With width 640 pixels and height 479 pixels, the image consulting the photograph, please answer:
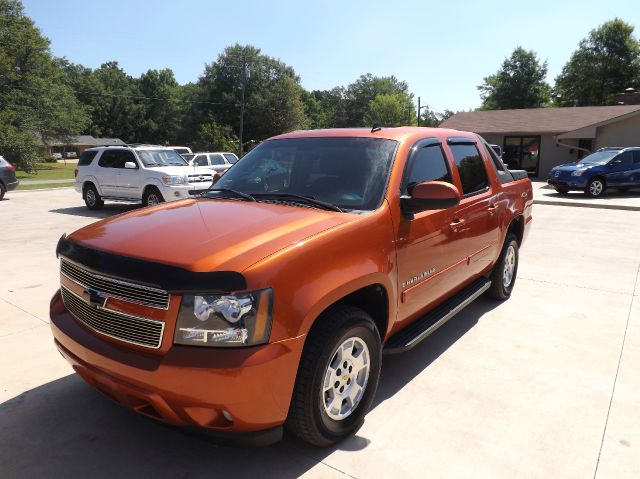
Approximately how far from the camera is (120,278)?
2.33m

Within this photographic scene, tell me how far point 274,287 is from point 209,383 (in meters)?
0.51

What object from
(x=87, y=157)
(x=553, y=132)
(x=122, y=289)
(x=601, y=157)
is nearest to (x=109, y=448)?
(x=122, y=289)

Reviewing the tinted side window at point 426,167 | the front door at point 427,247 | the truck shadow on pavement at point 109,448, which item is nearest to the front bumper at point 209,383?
the truck shadow on pavement at point 109,448

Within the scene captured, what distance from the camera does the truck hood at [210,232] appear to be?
2291mm

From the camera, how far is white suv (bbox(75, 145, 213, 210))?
12.2 metres

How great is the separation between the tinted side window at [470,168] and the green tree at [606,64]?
59.5 meters

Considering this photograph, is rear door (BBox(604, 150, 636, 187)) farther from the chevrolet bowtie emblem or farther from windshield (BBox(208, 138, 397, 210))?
the chevrolet bowtie emblem

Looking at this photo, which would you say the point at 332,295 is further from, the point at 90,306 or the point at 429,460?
the point at 90,306

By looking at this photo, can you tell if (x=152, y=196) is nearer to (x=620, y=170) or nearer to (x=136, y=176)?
(x=136, y=176)

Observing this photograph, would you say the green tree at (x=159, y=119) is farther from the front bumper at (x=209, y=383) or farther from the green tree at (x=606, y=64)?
the front bumper at (x=209, y=383)

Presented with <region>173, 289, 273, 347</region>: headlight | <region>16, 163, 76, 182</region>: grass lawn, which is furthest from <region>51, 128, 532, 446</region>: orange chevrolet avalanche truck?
<region>16, 163, 76, 182</region>: grass lawn

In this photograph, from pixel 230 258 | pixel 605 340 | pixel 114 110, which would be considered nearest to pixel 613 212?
pixel 605 340

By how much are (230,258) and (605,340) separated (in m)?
3.79

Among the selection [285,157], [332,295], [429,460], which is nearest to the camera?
[332,295]
